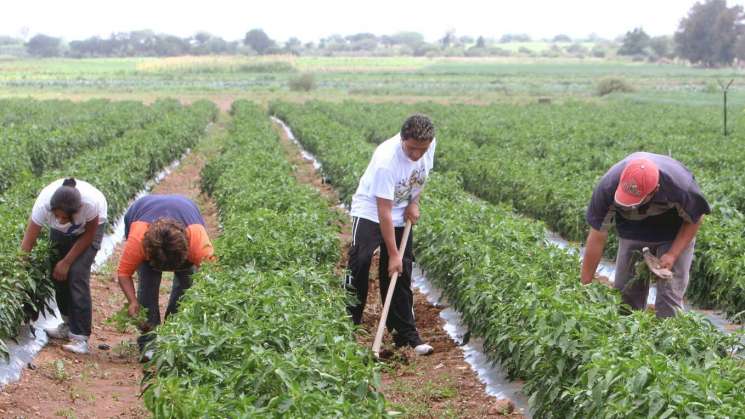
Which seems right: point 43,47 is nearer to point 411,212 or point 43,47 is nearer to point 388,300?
point 411,212

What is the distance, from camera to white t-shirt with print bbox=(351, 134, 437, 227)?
6.95 metres

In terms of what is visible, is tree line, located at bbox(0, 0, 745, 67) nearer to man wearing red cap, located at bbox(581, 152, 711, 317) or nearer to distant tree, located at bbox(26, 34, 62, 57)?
distant tree, located at bbox(26, 34, 62, 57)

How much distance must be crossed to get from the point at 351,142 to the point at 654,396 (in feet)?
53.5

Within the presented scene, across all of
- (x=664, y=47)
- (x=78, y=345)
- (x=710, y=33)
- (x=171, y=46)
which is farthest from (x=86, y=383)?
(x=171, y=46)

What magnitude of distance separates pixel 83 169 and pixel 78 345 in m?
6.95

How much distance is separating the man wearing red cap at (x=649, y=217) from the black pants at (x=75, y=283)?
3.84 metres

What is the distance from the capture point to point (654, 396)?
175 inches

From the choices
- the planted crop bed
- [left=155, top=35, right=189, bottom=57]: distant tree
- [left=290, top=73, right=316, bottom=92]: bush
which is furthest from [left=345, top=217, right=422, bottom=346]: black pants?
[left=155, top=35, right=189, bottom=57]: distant tree

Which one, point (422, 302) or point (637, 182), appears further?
point (422, 302)

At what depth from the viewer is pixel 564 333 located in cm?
563

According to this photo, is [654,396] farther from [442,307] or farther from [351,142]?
[351,142]

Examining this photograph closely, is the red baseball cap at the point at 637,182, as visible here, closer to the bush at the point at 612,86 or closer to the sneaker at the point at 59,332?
the sneaker at the point at 59,332

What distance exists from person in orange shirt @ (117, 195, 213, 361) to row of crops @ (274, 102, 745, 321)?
12.3ft

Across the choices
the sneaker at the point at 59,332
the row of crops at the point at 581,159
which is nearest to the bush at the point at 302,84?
the row of crops at the point at 581,159
